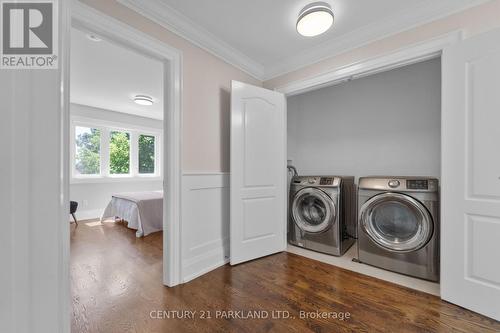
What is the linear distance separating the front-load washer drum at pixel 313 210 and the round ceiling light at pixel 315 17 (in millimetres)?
1709

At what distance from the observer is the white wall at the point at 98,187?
4.56 metres

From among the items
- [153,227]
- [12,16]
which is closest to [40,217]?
[12,16]

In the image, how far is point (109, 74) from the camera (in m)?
3.20

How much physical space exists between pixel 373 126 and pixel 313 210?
1.47 metres

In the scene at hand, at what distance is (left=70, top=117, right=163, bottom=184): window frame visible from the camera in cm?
460

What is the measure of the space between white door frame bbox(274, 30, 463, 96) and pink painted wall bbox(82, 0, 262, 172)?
0.85m

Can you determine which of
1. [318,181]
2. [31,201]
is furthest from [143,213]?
[31,201]

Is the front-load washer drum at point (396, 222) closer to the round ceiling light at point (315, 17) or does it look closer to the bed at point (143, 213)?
the round ceiling light at point (315, 17)

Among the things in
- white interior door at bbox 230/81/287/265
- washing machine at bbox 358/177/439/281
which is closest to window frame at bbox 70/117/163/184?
white interior door at bbox 230/81/287/265

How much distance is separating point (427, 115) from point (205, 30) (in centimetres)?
274

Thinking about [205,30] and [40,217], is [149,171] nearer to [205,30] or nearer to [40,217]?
[205,30]

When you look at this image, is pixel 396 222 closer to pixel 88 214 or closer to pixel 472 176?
pixel 472 176

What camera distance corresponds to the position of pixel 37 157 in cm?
32
